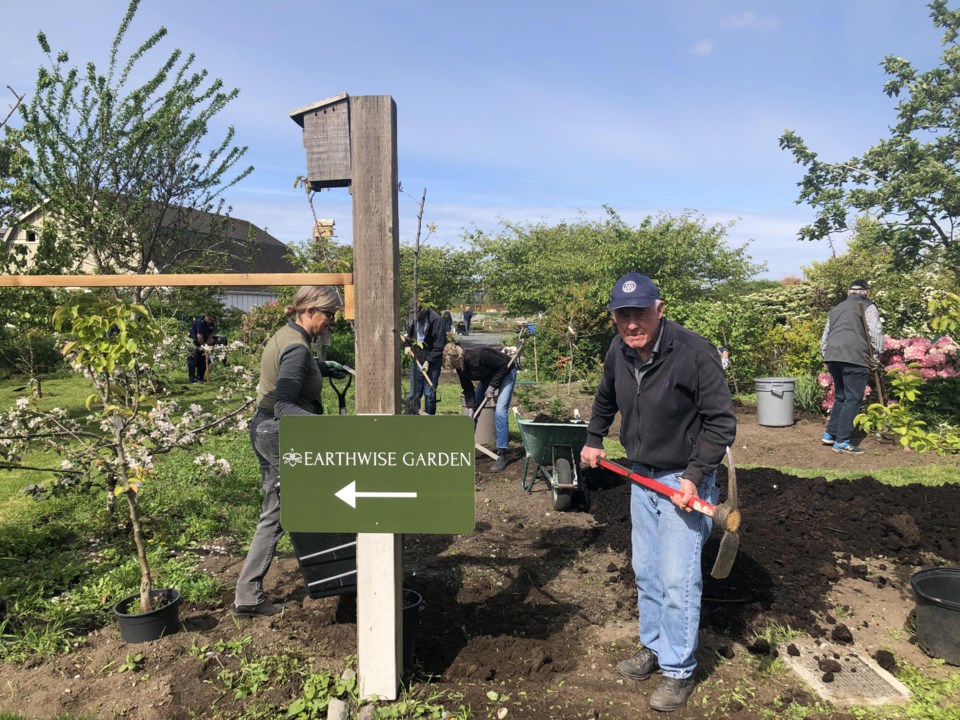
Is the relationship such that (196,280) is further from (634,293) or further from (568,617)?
(568,617)

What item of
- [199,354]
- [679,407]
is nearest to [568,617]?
[679,407]

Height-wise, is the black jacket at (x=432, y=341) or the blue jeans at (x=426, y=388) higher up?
the black jacket at (x=432, y=341)

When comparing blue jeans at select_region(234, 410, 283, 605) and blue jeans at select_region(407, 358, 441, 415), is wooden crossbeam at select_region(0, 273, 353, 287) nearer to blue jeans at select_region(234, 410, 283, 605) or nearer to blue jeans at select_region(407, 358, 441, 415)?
blue jeans at select_region(234, 410, 283, 605)

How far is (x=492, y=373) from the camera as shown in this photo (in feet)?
23.9

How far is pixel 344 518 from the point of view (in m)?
2.85

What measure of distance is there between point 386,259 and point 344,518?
110cm

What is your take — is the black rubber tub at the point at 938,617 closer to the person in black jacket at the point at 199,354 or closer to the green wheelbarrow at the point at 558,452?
the green wheelbarrow at the point at 558,452

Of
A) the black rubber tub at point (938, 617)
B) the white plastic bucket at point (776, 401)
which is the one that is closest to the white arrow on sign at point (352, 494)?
the black rubber tub at point (938, 617)

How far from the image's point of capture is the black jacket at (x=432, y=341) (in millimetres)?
9734

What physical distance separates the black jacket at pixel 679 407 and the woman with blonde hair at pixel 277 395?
5.40 ft

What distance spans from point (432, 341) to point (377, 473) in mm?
7137

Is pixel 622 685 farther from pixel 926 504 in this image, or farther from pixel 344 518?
pixel 926 504

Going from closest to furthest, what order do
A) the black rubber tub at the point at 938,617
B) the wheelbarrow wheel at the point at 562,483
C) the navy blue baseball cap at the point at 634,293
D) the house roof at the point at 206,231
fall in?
the navy blue baseball cap at the point at 634,293 < the black rubber tub at the point at 938,617 < the wheelbarrow wheel at the point at 562,483 < the house roof at the point at 206,231

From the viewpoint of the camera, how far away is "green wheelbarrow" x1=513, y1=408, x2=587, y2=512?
18.9 ft
